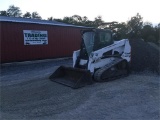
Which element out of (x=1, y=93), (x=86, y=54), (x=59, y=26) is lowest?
(x=1, y=93)

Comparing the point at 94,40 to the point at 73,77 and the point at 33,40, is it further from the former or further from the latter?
the point at 33,40

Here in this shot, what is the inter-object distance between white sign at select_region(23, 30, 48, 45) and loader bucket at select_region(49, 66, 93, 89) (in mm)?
7729

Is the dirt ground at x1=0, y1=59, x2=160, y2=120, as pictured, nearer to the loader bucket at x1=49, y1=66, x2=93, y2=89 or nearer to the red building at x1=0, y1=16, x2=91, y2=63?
the loader bucket at x1=49, y1=66, x2=93, y2=89

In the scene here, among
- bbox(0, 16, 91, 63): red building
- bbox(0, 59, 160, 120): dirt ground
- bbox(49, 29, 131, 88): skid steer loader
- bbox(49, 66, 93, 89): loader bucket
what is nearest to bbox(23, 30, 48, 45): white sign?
bbox(0, 16, 91, 63): red building

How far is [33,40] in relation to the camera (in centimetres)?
1672

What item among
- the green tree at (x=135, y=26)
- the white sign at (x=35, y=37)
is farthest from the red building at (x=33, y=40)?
the green tree at (x=135, y=26)

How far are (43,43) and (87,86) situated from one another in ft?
33.4

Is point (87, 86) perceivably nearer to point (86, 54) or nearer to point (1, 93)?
point (86, 54)

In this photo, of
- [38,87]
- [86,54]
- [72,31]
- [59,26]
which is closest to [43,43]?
[59,26]

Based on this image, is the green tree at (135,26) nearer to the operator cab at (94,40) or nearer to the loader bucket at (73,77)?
the operator cab at (94,40)

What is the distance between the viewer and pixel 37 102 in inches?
255

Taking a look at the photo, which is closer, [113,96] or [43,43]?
[113,96]

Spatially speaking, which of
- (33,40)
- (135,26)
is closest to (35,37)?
(33,40)

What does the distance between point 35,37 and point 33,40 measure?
0.96ft
